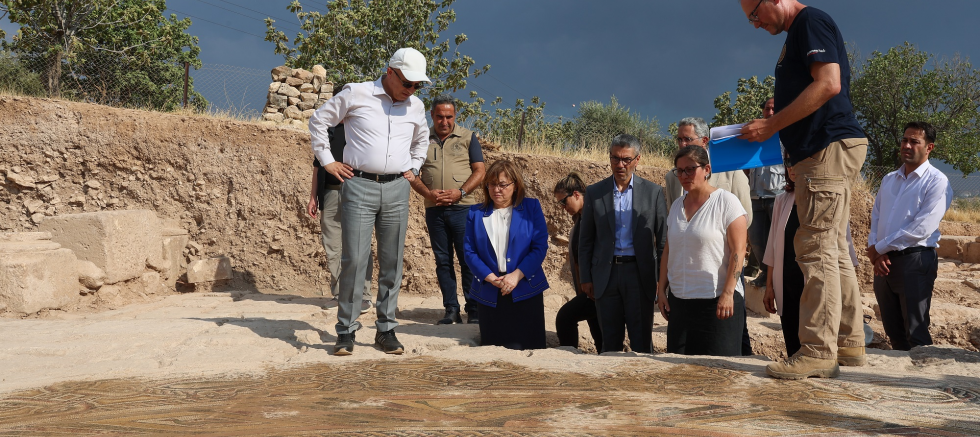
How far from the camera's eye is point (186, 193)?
820 cm

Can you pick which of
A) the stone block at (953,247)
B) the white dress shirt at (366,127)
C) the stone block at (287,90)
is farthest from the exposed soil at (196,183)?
the stone block at (953,247)

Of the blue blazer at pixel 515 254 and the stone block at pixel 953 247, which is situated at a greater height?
the stone block at pixel 953 247

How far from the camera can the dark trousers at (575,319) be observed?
4766 millimetres

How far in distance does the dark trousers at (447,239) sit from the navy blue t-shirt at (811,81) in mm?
3004

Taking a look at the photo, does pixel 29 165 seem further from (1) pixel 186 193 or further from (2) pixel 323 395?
(2) pixel 323 395

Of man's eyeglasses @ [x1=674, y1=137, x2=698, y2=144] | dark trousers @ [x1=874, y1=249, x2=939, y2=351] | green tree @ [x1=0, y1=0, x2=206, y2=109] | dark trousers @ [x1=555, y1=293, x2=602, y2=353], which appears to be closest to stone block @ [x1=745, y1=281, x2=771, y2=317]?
dark trousers @ [x1=874, y1=249, x2=939, y2=351]

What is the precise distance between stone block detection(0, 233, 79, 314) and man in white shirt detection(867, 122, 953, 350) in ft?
21.7

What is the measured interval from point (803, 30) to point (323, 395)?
274cm

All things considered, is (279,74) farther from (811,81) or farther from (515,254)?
(811,81)

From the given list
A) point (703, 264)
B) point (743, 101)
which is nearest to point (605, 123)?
point (743, 101)

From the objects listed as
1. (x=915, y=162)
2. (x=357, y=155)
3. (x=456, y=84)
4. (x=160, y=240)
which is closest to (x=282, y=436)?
(x=357, y=155)

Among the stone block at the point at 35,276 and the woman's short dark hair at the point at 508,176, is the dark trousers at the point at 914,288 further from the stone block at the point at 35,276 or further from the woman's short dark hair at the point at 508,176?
the stone block at the point at 35,276

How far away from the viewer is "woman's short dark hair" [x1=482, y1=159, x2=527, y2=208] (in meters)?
4.59

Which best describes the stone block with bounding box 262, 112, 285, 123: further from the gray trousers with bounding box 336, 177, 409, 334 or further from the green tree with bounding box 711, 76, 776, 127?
the green tree with bounding box 711, 76, 776, 127
